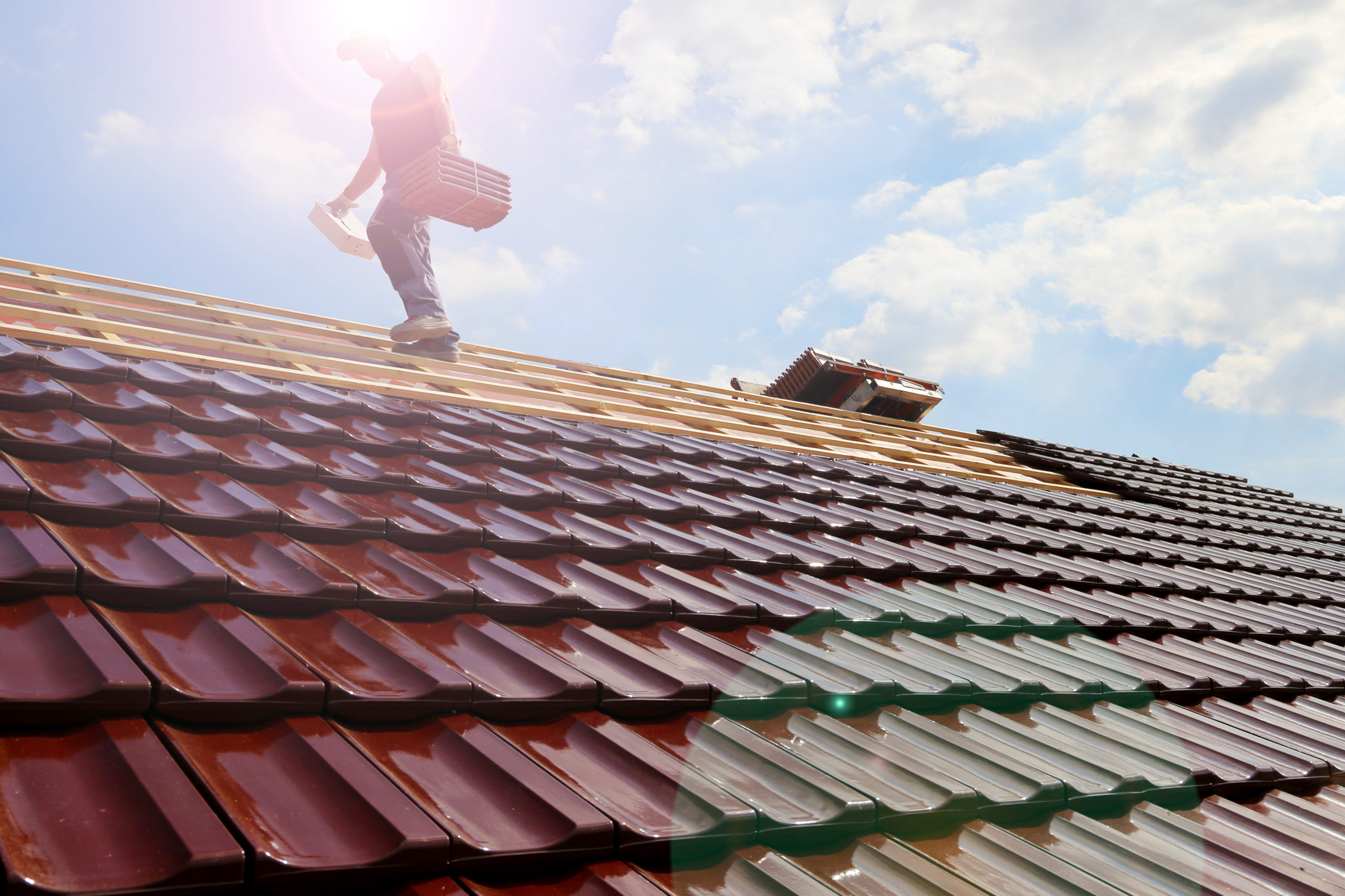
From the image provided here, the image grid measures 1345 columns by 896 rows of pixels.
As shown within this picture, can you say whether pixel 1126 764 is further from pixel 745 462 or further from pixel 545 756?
pixel 745 462

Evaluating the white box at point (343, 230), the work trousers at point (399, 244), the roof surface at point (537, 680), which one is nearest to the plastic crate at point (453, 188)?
the work trousers at point (399, 244)

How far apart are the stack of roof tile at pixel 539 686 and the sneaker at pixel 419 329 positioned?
1.35 m

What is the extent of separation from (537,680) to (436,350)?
3.84 meters

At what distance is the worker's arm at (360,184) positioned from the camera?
246 inches

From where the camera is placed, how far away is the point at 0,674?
1.40 metres

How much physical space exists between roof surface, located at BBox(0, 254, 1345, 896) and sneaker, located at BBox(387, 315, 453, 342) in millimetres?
1157

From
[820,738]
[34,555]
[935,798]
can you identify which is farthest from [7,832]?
[935,798]

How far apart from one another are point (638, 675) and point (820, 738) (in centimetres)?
47

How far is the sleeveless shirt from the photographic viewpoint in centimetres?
573

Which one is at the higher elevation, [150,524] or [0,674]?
[150,524]

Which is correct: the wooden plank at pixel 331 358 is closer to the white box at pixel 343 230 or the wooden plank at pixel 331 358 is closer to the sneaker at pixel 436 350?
the sneaker at pixel 436 350

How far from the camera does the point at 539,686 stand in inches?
73.9

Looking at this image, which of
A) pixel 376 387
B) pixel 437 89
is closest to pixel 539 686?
pixel 376 387

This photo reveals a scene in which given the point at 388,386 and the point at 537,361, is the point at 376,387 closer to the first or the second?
the point at 388,386
